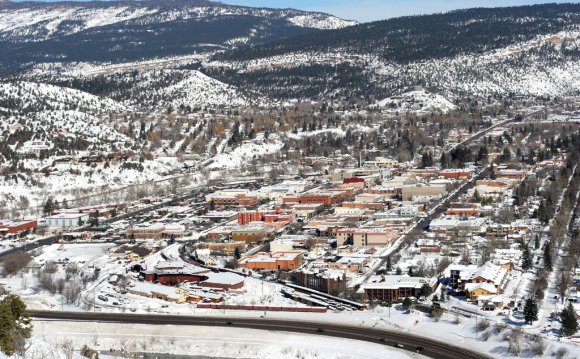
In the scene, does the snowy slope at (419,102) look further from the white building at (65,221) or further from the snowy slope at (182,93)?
the white building at (65,221)

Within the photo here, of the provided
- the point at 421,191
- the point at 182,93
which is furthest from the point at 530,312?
the point at 182,93

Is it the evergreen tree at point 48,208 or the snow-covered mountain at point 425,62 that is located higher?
the snow-covered mountain at point 425,62

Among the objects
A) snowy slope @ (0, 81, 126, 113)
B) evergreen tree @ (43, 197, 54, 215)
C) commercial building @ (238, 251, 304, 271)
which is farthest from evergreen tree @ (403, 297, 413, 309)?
snowy slope @ (0, 81, 126, 113)

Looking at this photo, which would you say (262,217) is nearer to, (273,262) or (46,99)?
(273,262)

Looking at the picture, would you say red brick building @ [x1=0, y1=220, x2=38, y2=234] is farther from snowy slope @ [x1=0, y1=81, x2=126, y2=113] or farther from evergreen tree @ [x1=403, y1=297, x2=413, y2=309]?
snowy slope @ [x1=0, y1=81, x2=126, y2=113]

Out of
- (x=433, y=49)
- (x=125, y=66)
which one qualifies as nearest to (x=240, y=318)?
(x=433, y=49)

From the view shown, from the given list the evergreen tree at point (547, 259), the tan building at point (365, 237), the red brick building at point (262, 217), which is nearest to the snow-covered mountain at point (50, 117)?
the red brick building at point (262, 217)

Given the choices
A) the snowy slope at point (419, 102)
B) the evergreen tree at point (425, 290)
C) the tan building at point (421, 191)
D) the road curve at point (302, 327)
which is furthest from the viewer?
the snowy slope at point (419, 102)

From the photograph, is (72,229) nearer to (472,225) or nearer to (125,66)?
(472,225)
